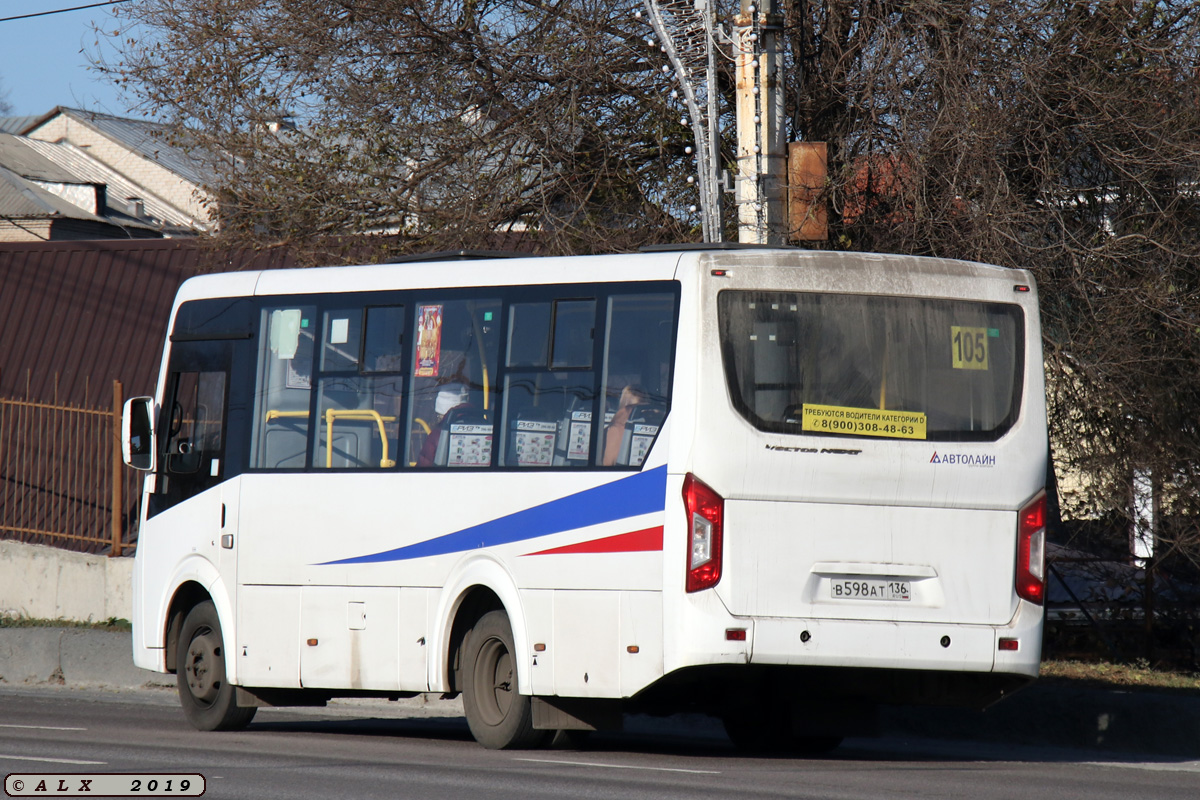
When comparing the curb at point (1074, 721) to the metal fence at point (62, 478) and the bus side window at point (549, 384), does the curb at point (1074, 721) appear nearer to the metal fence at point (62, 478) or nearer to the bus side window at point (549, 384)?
the bus side window at point (549, 384)

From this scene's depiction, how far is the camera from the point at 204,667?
11.3 m

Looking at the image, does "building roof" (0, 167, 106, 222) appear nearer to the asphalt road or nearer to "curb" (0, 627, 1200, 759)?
the asphalt road

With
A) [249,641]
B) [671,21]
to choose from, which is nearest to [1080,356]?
[671,21]

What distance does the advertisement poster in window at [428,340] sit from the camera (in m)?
9.84

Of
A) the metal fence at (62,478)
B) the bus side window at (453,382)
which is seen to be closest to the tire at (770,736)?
the bus side window at (453,382)

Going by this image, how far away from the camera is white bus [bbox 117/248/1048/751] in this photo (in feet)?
27.7

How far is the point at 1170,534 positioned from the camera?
43.7 ft

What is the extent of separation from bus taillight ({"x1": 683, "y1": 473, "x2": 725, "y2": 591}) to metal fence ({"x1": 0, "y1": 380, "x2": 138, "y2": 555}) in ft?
33.5

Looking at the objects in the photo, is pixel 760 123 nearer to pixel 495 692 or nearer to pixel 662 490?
pixel 662 490

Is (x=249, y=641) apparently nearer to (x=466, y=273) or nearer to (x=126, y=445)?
(x=126, y=445)

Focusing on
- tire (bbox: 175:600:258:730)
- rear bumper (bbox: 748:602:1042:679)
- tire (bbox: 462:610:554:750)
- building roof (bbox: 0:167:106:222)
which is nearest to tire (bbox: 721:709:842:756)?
tire (bbox: 462:610:554:750)

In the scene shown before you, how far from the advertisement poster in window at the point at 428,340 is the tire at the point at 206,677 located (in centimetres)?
253

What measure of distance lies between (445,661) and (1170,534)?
662cm

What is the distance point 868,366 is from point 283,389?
401 centimetres
